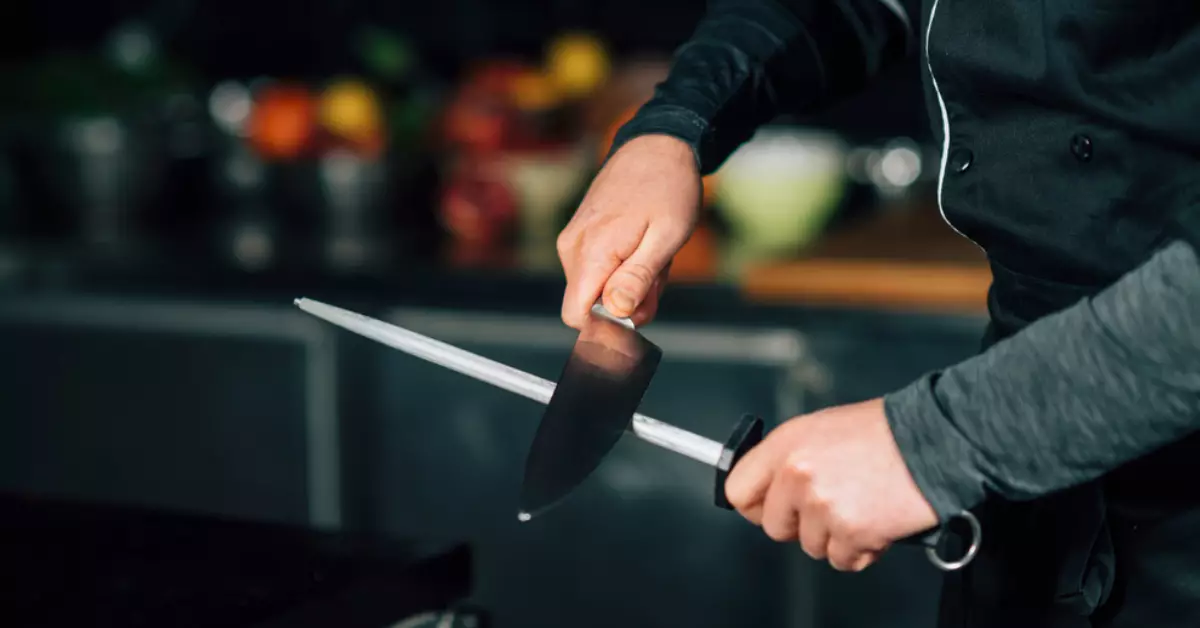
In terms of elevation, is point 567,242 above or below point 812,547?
above

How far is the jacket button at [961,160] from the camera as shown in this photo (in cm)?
82

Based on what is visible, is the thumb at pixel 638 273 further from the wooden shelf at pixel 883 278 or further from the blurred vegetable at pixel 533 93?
the blurred vegetable at pixel 533 93

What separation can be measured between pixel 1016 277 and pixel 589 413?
28cm

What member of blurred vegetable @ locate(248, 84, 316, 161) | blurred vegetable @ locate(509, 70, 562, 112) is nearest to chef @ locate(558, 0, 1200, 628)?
blurred vegetable @ locate(509, 70, 562, 112)

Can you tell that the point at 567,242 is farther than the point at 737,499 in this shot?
Yes

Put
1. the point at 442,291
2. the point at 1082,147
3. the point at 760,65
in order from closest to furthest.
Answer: the point at 1082,147, the point at 760,65, the point at 442,291

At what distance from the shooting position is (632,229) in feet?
2.68

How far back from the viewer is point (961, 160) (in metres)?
0.82

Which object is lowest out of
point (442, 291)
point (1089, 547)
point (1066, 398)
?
A: point (442, 291)

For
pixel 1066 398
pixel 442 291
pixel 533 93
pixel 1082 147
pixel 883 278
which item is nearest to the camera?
pixel 1066 398

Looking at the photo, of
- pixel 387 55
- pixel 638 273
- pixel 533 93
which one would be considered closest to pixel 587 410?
pixel 638 273

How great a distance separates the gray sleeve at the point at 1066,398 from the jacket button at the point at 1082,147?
0.14 meters

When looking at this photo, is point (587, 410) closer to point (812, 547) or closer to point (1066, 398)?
point (812, 547)

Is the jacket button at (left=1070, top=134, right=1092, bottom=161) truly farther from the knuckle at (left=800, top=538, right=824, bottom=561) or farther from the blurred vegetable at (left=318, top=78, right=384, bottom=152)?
the blurred vegetable at (left=318, top=78, right=384, bottom=152)
